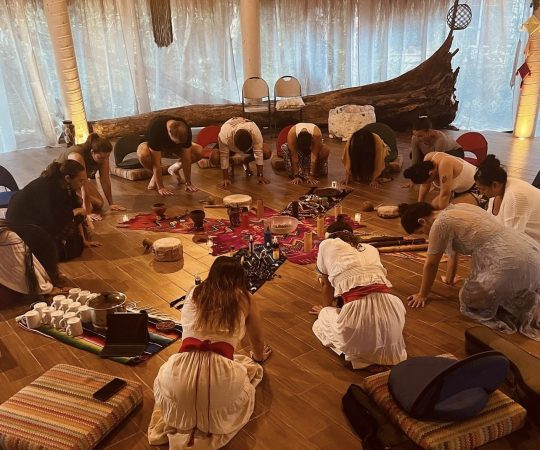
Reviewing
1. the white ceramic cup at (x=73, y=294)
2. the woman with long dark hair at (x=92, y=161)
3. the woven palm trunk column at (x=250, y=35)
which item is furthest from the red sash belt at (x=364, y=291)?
the woven palm trunk column at (x=250, y=35)

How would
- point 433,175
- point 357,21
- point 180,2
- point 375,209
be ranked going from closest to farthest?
point 433,175, point 375,209, point 180,2, point 357,21

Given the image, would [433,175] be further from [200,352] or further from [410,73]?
[410,73]

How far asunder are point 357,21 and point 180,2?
3945mm

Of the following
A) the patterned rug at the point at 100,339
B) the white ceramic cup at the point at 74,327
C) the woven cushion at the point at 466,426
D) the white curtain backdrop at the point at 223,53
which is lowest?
the patterned rug at the point at 100,339

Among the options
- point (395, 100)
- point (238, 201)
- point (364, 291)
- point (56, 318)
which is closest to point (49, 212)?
point (56, 318)

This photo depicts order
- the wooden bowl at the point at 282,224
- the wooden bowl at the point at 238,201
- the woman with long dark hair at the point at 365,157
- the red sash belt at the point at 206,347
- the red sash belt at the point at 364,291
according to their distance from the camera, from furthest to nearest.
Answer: the woman with long dark hair at the point at 365,157, the wooden bowl at the point at 238,201, the wooden bowl at the point at 282,224, the red sash belt at the point at 364,291, the red sash belt at the point at 206,347

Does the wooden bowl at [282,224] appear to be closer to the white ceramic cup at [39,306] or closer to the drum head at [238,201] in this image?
the drum head at [238,201]

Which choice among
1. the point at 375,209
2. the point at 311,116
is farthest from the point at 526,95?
the point at 375,209

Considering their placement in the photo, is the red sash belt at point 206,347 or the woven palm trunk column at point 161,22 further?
the woven palm trunk column at point 161,22

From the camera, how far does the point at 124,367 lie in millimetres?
2998

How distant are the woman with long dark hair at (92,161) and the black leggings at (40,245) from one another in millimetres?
1277

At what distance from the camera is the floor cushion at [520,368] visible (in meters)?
2.45

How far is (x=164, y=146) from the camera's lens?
610cm

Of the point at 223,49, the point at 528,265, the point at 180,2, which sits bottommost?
the point at 528,265
